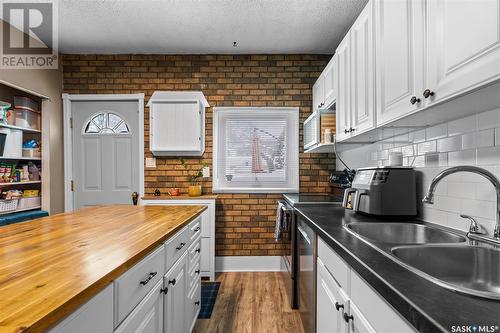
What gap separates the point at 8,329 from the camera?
19.9 inches

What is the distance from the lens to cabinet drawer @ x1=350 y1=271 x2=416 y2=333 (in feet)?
2.21

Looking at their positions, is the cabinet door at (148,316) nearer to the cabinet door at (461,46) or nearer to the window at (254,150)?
the cabinet door at (461,46)

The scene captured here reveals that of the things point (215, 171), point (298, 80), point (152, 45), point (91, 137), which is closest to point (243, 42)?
point (298, 80)

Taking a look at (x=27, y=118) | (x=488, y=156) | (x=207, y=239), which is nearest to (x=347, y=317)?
(x=488, y=156)

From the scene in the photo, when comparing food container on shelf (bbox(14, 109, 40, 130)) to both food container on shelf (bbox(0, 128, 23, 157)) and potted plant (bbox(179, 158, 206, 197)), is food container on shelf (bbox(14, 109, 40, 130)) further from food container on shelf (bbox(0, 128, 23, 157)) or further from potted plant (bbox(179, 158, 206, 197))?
potted plant (bbox(179, 158, 206, 197))

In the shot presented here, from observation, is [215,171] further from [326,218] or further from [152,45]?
[326,218]

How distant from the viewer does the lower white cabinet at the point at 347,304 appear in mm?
737

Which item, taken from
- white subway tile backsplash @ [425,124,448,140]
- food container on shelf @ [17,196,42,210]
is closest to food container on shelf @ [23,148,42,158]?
food container on shelf @ [17,196,42,210]

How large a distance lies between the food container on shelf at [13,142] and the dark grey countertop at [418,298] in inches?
132

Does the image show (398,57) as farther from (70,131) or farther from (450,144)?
(70,131)

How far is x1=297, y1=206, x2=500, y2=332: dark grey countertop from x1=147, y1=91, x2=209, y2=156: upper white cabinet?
8.55ft

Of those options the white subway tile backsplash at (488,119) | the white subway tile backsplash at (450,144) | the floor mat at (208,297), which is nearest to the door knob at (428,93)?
the white subway tile backsplash at (488,119)

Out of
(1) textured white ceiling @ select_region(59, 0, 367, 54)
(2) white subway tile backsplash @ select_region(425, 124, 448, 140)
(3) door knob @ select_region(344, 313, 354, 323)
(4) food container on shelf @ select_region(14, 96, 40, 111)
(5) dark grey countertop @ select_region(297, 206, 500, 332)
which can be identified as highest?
(1) textured white ceiling @ select_region(59, 0, 367, 54)

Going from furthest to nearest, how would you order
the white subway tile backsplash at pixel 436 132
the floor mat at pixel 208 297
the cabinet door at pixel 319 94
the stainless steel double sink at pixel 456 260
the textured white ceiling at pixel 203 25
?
the cabinet door at pixel 319 94 < the textured white ceiling at pixel 203 25 < the floor mat at pixel 208 297 < the white subway tile backsplash at pixel 436 132 < the stainless steel double sink at pixel 456 260
